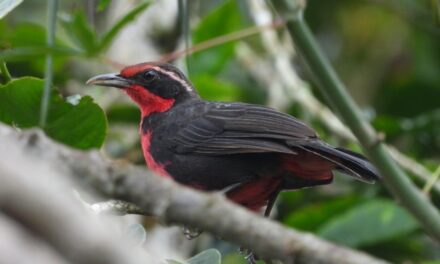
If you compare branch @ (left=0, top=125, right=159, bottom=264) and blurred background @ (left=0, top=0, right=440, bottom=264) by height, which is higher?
blurred background @ (left=0, top=0, right=440, bottom=264)

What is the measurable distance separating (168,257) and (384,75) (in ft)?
20.0

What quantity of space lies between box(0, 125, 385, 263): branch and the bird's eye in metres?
3.29

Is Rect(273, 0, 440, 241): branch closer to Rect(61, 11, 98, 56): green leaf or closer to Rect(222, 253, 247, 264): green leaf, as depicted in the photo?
Rect(61, 11, 98, 56): green leaf

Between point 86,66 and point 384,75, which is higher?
point 384,75

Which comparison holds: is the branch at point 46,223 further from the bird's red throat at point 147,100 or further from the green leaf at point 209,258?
the bird's red throat at point 147,100

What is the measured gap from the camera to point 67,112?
3.25 m

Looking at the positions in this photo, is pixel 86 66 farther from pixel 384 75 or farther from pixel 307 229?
pixel 384 75

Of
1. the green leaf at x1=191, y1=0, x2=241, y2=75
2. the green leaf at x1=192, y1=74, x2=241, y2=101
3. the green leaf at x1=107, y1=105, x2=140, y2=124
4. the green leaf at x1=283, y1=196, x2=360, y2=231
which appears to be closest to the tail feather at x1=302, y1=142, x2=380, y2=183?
the green leaf at x1=283, y1=196, x2=360, y2=231

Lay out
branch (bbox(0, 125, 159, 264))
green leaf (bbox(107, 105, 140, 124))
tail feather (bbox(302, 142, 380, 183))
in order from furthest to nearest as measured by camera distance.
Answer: green leaf (bbox(107, 105, 140, 124)) → tail feather (bbox(302, 142, 380, 183)) → branch (bbox(0, 125, 159, 264))

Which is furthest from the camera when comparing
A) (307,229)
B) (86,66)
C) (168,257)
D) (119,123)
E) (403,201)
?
(86,66)

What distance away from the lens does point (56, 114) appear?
325 cm

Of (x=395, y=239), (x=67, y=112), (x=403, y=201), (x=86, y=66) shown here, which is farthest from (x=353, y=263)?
(x=86, y=66)

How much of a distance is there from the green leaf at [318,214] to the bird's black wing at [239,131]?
1276 mm

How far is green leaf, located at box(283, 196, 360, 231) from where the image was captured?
525 cm
